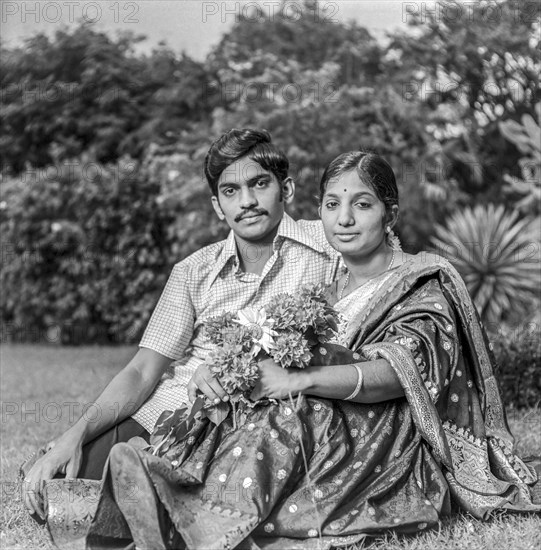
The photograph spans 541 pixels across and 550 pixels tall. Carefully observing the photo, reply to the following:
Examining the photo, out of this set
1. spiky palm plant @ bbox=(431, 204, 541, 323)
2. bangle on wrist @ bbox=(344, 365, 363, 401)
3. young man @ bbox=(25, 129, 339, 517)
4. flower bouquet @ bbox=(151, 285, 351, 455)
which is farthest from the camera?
spiky palm plant @ bbox=(431, 204, 541, 323)

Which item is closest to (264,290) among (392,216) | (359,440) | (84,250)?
(392,216)

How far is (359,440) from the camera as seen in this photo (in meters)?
3.23

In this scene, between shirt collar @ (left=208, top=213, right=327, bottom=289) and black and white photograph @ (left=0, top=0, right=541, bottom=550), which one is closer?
black and white photograph @ (left=0, top=0, right=541, bottom=550)

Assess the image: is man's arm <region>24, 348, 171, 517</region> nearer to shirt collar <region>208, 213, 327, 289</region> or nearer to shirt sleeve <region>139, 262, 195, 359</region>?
shirt sleeve <region>139, 262, 195, 359</region>

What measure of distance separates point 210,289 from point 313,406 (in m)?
0.93

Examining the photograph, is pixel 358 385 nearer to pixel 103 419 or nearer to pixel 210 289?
pixel 210 289

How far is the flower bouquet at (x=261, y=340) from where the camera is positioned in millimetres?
2982

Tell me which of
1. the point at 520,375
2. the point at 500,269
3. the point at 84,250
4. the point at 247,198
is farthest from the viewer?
the point at 84,250

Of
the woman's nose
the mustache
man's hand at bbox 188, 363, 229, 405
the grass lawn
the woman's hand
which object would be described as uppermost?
the woman's nose

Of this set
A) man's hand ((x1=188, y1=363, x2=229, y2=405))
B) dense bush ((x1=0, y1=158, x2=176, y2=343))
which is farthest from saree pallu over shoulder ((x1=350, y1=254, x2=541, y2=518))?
dense bush ((x1=0, y1=158, x2=176, y2=343))

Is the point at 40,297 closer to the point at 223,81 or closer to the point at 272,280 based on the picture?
the point at 223,81

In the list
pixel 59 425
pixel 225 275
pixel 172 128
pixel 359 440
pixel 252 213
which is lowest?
pixel 59 425

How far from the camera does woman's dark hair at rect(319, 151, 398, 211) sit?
11.5ft

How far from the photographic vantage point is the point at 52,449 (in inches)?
134
